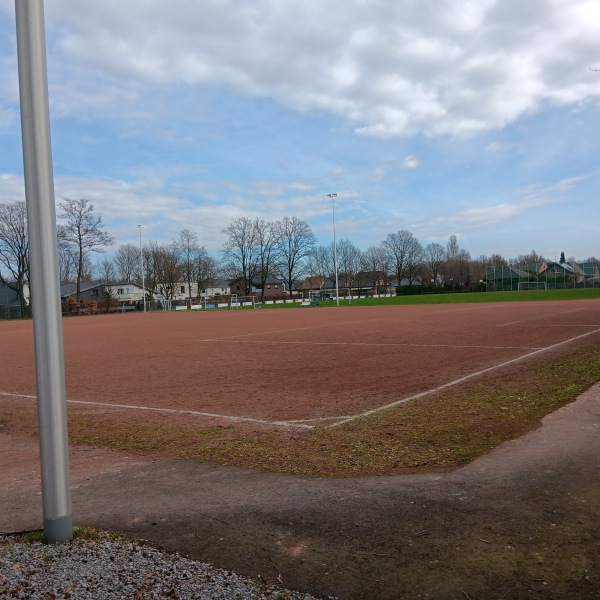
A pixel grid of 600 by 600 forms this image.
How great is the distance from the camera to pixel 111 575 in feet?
10.9

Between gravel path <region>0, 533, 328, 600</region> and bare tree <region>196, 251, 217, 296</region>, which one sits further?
bare tree <region>196, 251, 217, 296</region>

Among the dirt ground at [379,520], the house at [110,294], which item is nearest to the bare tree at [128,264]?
the house at [110,294]

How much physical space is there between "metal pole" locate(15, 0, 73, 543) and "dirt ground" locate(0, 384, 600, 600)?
0.66m

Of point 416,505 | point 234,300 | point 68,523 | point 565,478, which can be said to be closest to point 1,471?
point 68,523

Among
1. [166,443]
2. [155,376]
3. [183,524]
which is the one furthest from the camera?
[155,376]

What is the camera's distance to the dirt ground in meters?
3.30

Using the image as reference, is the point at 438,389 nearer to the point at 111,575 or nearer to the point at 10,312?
the point at 111,575

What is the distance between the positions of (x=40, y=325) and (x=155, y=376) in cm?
1058

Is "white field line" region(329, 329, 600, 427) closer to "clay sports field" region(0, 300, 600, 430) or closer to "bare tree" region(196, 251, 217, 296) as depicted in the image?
"clay sports field" region(0, 300, 600, 430)

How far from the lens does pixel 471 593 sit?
10.3ft

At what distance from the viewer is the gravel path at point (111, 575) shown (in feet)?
10.3

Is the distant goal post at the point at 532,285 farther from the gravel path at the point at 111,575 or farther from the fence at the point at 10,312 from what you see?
the gravel path at the point at 111,575

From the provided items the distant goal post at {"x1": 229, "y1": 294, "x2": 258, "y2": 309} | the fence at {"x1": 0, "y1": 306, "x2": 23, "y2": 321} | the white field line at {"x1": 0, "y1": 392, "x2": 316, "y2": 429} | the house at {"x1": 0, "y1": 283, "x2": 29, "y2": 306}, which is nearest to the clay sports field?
the white field line at {"x1": 0, "y1": 392, "x2": 316, "y2": 429}

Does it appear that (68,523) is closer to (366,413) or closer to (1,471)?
(1,471)
